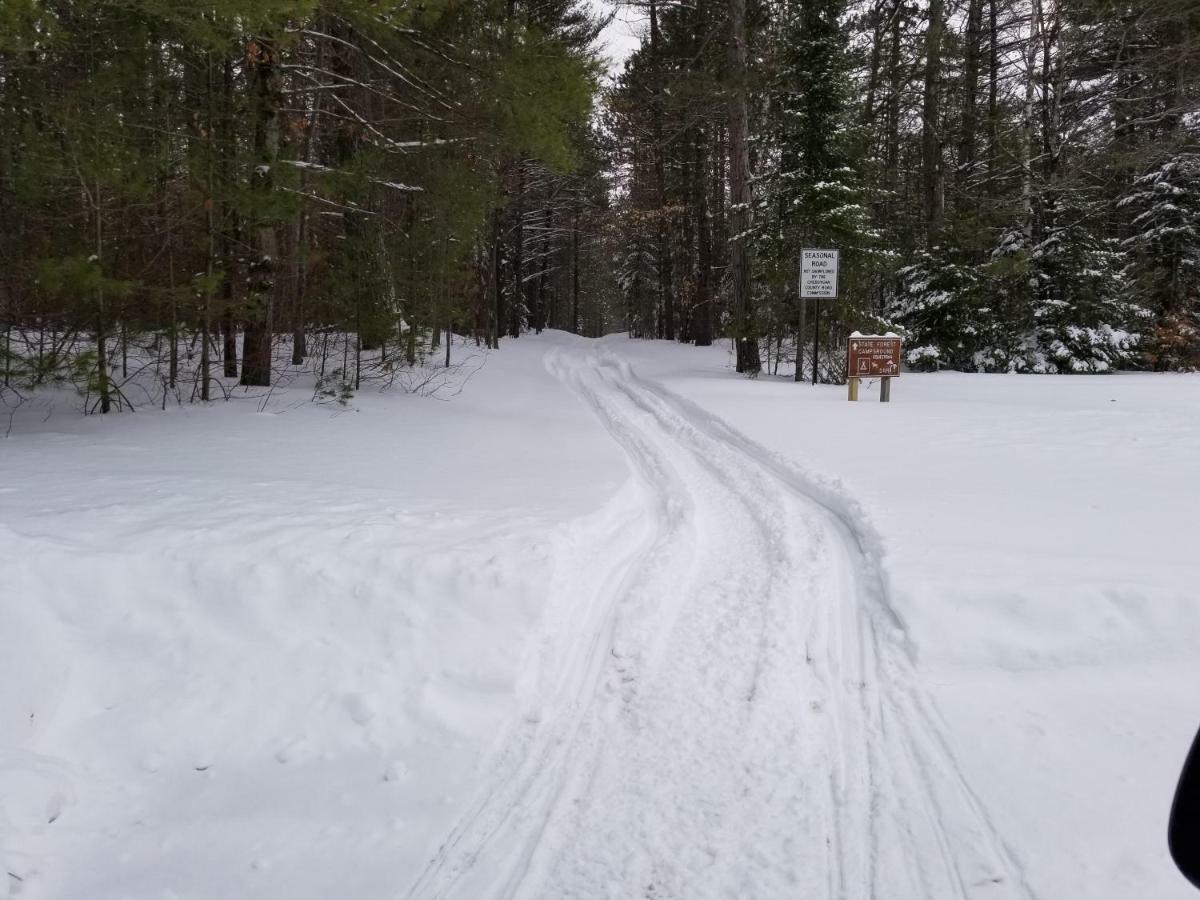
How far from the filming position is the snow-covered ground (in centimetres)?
279

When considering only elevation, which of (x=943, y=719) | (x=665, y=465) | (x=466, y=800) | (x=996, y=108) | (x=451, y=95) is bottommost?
(x=466, y=800)

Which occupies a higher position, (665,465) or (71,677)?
(665,465)

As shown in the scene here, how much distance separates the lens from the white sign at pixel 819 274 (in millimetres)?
15273

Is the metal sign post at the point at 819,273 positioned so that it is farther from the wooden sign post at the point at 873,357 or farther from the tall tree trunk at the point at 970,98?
the tall tree trunk at the point at 970,98

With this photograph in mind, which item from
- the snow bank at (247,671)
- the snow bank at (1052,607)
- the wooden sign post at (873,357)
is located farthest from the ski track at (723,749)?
the wooden sign post at (873,357)

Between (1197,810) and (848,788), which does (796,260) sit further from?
(1197,810)

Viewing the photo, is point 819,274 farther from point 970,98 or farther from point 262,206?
point 262,206

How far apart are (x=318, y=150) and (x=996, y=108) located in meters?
17.1

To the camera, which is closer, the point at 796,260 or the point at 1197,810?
the point at 1197,810

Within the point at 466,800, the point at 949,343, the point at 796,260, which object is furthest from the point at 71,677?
the point at 949,343

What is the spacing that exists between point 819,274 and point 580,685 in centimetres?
1322

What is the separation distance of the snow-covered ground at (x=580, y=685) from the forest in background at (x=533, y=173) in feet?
12.5

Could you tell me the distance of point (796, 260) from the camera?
17562 mm

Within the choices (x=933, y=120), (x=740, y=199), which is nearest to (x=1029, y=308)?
(x=933, y=120)
